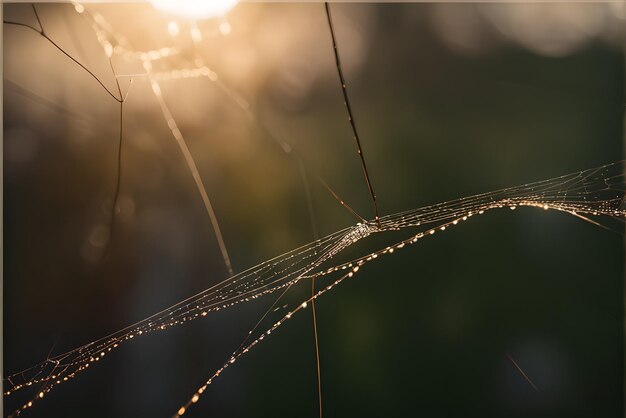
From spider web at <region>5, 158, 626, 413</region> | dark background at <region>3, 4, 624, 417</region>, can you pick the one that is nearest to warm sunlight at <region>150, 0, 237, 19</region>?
dark background at <region>3, 4, 624, 417</region>

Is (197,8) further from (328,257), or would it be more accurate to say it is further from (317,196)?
(328,257)

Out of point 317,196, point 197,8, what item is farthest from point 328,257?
point 197,8

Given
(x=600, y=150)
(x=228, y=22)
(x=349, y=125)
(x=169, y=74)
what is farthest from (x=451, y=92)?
(x=169, y=74)

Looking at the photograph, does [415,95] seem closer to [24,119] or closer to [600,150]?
[600,150]

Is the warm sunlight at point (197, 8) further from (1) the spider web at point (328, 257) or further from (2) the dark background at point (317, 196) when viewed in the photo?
(1) the spider web at point (328, 257)

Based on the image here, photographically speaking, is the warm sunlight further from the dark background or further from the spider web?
the spider web

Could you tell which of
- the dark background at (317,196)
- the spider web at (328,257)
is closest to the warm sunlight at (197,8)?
the dark background at (317,196)

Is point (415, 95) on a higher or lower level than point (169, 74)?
lower

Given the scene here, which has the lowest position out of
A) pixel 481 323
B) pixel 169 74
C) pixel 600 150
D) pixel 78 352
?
pixel 481 323
